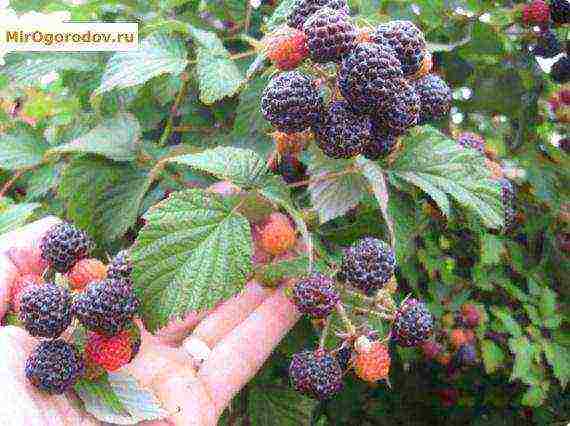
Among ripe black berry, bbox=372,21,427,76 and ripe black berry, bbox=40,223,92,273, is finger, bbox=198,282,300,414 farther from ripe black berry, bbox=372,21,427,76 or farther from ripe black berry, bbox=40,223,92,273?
ripe black berry, bbox=372,21,427,76

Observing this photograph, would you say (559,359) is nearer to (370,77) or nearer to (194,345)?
(194,345)

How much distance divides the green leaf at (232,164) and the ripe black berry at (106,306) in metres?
0.23

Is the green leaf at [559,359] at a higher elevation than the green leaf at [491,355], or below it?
higher

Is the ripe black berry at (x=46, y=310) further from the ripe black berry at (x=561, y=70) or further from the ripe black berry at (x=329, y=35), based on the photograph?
the ripe black berry at (x=561, y=70)

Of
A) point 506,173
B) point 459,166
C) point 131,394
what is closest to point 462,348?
point 506,173

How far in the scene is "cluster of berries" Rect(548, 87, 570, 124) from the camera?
7.58ft

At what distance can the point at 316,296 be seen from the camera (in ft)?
4.01

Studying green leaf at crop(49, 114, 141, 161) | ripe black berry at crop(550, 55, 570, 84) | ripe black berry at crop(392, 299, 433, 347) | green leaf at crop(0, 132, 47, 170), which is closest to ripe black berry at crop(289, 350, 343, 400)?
ripe black berry at crop(392, 299, 433, 347)

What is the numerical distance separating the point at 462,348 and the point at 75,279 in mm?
1349

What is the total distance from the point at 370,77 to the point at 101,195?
0.66 m

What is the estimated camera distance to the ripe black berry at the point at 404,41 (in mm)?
1196

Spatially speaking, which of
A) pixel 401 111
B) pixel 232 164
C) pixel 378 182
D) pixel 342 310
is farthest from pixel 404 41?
pixel 342 310

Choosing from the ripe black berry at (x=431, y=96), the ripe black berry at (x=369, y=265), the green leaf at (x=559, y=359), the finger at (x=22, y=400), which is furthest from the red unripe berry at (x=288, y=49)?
the green leaf at (x=559, y=359)

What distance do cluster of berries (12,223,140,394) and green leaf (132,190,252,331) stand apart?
0.04 meters
